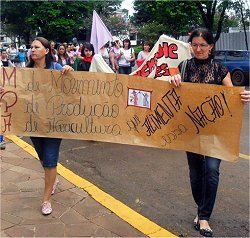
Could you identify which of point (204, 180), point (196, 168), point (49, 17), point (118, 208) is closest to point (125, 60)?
point (118, 208)

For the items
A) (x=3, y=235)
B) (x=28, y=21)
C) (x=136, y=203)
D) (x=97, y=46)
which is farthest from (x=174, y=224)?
(x=28, y=21)

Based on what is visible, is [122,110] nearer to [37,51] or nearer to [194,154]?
[194,154]

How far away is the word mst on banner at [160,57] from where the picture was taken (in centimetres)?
530

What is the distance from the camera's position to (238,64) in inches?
575

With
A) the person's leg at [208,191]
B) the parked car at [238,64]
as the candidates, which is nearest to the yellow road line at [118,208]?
the person's leg at [208,191]

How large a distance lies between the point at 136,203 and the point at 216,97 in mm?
1456

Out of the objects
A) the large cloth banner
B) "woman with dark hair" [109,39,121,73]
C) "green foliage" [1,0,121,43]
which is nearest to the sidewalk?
the large cloth banner

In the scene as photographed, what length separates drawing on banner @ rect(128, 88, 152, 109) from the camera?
11.0ft

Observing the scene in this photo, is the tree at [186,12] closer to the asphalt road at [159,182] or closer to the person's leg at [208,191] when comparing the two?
the asphalt road at [159,182]

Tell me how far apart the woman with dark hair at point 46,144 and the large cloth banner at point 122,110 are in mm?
114

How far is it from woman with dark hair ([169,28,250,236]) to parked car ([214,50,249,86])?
11506 millimetres

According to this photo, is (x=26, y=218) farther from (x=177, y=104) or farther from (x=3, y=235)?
(x=177, y=104)

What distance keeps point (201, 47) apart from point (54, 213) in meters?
1.97

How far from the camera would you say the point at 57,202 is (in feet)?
12.8
